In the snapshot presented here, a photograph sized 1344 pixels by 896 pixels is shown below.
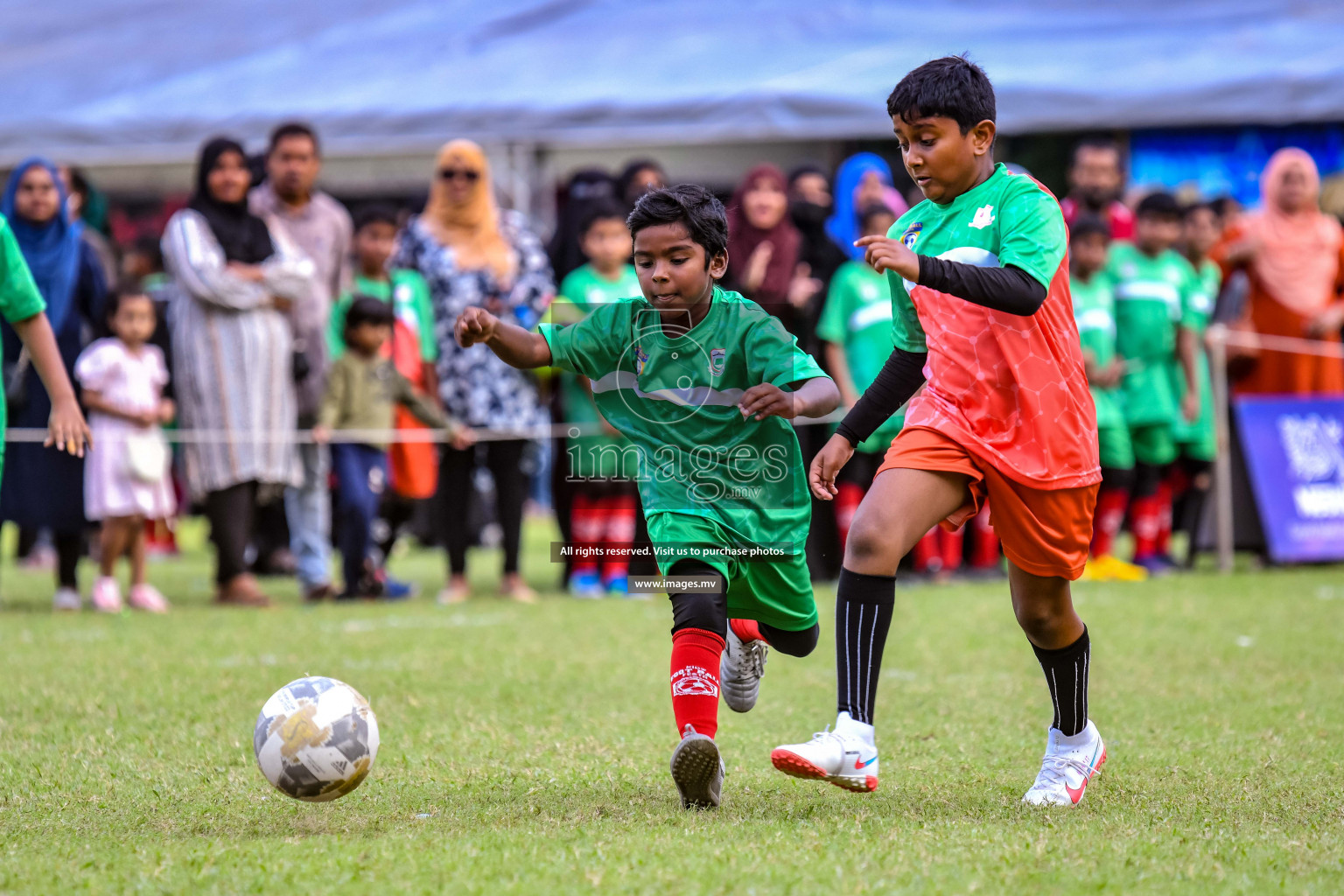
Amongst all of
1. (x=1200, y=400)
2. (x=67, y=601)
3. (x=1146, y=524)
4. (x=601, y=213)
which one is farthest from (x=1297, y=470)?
(x=67, y=601)

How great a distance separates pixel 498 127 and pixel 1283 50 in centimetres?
660

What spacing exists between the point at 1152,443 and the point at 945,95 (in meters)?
7.10

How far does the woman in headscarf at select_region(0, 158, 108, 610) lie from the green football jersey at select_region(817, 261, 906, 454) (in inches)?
168

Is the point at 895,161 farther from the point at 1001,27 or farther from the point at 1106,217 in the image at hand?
the point at 1106,217

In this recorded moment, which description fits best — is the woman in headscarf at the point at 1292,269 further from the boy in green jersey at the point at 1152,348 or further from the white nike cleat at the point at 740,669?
the white nike cleat at the point at 740,669

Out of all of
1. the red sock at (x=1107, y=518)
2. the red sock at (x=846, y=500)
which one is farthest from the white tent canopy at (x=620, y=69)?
the red sock at (x=846, y=500)

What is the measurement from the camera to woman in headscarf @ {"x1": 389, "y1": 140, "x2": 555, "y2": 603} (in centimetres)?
945

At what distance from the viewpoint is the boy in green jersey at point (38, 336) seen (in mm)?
4723

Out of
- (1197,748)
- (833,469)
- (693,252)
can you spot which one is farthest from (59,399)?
(1197,748)

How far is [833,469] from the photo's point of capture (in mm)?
3908

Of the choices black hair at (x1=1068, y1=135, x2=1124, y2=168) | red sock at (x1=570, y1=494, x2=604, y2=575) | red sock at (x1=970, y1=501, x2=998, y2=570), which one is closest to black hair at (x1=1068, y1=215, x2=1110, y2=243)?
black hair at (x1=1068, y1=135, x2=1124, y2=168)

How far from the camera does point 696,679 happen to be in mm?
3959

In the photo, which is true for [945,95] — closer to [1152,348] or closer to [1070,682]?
[1070,682]

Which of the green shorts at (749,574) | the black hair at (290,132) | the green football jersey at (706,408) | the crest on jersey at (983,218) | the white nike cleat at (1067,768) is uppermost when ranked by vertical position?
the black hair at (290,132)
